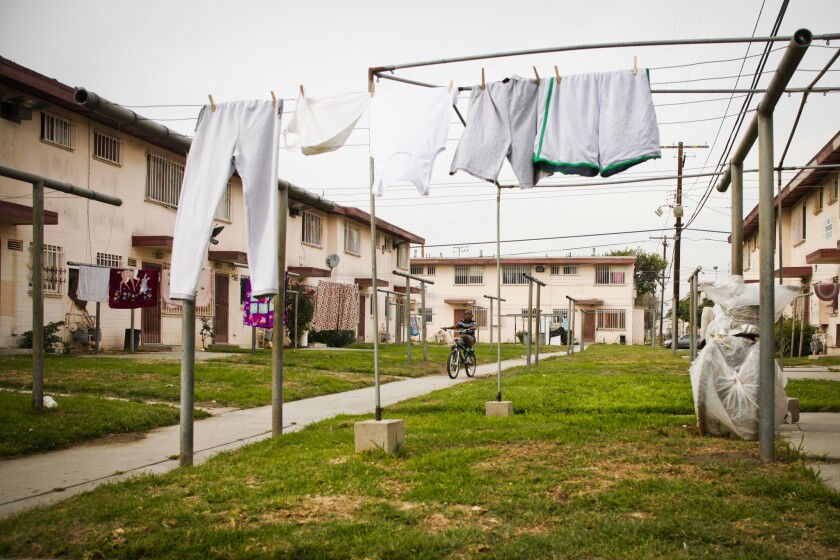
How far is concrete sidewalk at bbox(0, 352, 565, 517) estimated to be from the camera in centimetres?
522

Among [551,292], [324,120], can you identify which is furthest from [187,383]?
[551,292]

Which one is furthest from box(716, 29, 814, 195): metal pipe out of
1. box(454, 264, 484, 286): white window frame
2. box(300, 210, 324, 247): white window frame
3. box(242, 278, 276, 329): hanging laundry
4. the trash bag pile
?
box(454, 264, 484, 286): white window frame

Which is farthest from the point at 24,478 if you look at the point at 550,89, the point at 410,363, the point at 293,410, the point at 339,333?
the point at 339,333

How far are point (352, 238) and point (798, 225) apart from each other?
18866 mm

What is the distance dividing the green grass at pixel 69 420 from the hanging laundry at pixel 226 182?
7.10 ft

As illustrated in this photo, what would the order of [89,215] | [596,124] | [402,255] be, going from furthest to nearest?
[402,255] < [89,215] < [596,124]

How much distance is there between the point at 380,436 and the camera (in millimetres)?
5887

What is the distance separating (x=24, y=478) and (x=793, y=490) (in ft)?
17.6

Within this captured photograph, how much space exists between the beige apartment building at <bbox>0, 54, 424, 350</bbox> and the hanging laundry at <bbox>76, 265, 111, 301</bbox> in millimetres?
1103

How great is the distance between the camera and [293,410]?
9.84 metres

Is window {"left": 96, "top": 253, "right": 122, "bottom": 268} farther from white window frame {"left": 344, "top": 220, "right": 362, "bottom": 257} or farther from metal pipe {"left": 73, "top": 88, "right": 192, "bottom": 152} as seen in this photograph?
white window frame {"left": 344, "top": 220, "right": 362, "bottom": 257}

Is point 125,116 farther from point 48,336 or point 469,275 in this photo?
point 469,275

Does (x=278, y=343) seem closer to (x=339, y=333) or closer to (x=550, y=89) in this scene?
(x=550, y=89)

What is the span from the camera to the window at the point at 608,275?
49.4 meters
